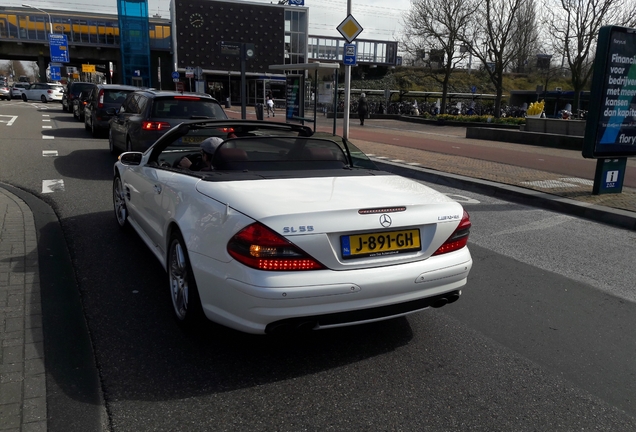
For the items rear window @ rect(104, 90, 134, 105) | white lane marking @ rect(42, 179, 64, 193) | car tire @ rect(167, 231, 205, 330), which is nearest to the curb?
car tire @ rect(167, 231, 205, 330)

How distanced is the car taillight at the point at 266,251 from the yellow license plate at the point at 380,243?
245mm

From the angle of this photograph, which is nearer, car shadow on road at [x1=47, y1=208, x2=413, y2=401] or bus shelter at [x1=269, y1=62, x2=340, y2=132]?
car shadow on road at [x1=47, y1=208, x2=413, y2=401]

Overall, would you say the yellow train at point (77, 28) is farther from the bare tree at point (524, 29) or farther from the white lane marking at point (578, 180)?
the white lane marking at point (578, 180)

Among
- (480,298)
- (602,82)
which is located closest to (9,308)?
(480,298)

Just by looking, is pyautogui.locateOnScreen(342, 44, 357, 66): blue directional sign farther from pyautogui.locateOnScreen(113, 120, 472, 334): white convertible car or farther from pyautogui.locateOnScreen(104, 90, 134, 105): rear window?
pyautogui.locateOnScreen(113, 120, 472, 334): white convertible car

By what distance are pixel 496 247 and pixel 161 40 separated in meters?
63.8

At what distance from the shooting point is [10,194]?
26.2 feet

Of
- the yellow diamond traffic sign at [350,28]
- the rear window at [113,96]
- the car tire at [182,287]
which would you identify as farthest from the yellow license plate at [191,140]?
the rear window at [113,96]

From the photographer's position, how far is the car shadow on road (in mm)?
3047

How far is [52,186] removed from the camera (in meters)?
8.80

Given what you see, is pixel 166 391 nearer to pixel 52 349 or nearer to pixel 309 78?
pixel 52 349

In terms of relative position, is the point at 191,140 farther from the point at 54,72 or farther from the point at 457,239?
the point at 54,72

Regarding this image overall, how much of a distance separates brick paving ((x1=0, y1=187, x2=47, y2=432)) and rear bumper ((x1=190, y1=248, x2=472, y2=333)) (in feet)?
3.30

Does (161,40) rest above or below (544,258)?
above
